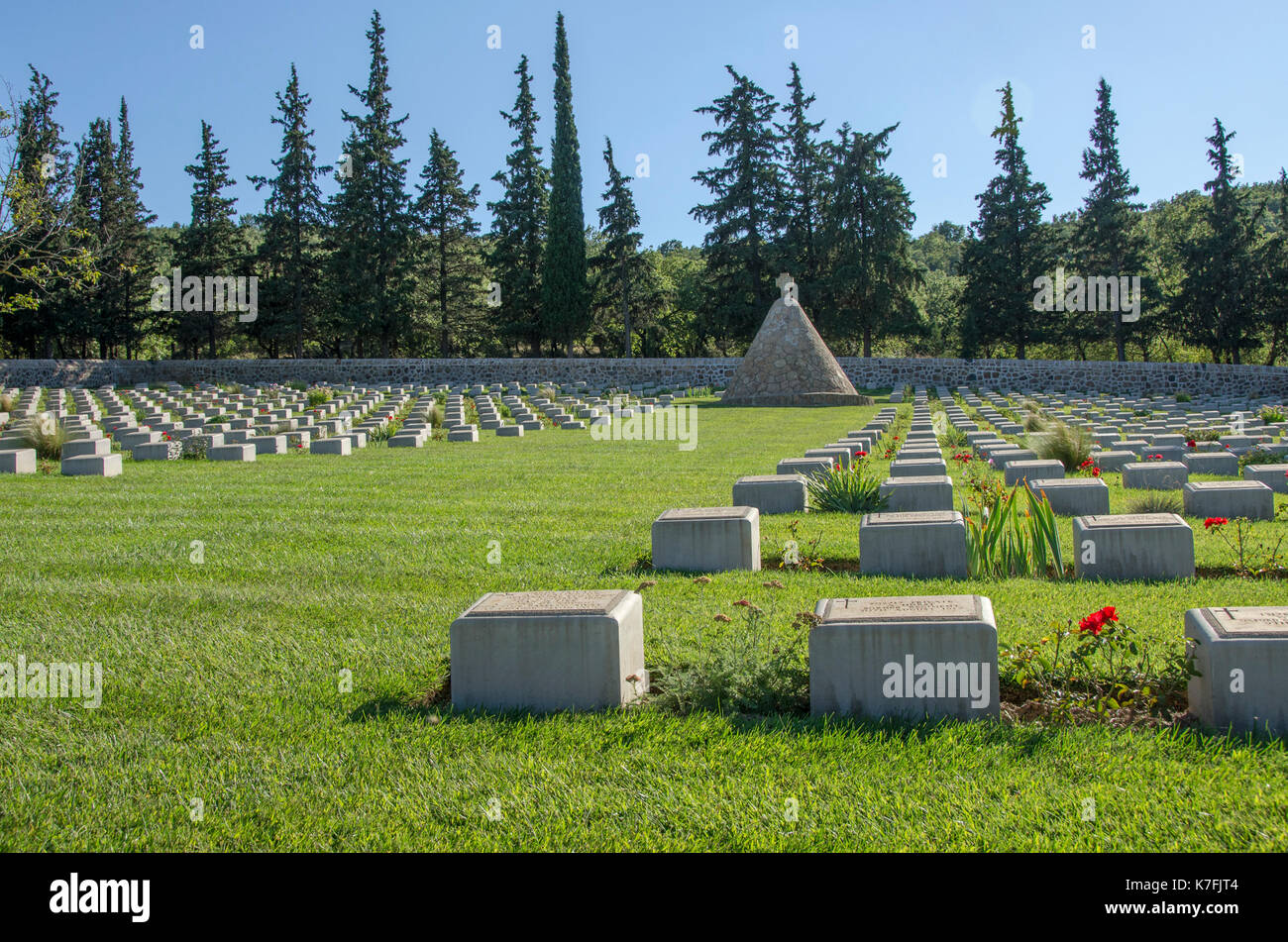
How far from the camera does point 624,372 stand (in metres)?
39.4

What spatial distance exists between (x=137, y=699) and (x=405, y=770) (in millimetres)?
1401

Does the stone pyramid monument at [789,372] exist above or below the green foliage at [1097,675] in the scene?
above

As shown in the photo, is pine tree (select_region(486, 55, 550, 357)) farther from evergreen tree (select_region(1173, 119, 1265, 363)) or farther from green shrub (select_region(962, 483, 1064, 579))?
green shrub (select_region(962, 483, 1064, 579))

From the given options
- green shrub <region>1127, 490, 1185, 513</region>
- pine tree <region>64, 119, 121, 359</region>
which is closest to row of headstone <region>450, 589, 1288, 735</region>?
green shrub <region>1127, 490, 1185, 513</region>

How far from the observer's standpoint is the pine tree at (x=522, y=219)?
141ft

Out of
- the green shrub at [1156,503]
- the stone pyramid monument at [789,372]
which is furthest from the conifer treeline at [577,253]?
the green shrub at [1156,503]

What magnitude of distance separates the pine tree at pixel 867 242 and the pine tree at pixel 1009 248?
2.84m

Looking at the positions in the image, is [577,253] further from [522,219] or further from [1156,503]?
[1156,503]

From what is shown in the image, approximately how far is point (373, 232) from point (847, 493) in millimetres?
36655

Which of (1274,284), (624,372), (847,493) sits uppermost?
(1274,284)

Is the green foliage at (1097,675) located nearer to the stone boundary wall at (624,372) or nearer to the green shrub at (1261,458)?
the green shrub at (1261,458)

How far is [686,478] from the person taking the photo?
34.7 ft

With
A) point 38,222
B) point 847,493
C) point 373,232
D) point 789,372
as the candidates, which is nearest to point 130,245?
point 373,232
